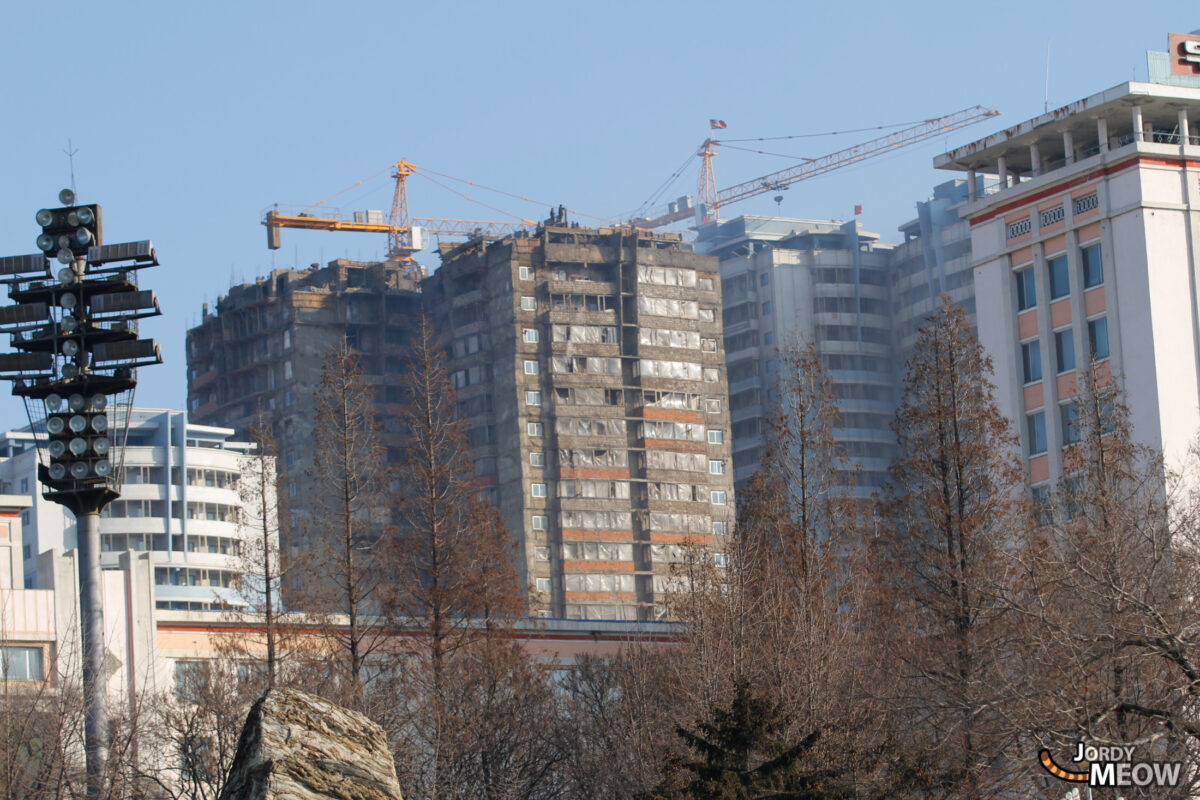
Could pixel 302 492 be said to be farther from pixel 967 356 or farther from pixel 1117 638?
pixel 1117 638

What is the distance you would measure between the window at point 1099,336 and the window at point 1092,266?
5.21 ft

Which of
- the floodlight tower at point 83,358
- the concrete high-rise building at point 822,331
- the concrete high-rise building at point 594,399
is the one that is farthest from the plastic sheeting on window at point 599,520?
the floodlight tower at point 83,358

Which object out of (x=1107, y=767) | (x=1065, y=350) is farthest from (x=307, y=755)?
(x=1065, y=350)

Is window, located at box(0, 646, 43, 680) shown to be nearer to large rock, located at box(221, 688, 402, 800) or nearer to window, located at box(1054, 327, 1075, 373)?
window, located at box(1054, 327, 1075, 373)

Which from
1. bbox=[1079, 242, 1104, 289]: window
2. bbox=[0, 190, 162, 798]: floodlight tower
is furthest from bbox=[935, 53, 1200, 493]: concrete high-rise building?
bbox=[0, 190, 162, 798]: floodlight tower

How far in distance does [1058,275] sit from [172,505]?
101 metres

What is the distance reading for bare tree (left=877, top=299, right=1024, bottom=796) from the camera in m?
42.8

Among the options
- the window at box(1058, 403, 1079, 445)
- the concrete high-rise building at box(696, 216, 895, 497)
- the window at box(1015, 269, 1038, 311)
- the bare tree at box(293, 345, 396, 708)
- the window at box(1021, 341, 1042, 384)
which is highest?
the concrete high-rise building at box(696, 216, 895, 497)

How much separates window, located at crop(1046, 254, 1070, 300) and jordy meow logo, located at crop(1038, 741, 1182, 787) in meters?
52.9

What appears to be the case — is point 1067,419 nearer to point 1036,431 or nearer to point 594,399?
point 1036,431

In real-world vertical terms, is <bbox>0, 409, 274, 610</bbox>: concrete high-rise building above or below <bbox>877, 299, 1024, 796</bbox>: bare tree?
above

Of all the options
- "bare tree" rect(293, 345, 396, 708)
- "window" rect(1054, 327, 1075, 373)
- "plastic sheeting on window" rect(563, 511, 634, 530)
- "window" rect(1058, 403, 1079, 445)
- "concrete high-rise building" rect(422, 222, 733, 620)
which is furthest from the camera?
"plastic sheeting on window" rect(563, 511, 634, 530)

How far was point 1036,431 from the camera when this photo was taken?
77000 mm

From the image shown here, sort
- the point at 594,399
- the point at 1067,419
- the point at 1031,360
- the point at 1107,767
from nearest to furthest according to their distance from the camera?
1. the point at 1107,767
2. the point at 1067,419
3. the point at 1031,360
4. the point at 594,399
